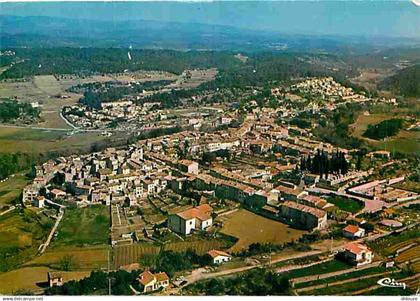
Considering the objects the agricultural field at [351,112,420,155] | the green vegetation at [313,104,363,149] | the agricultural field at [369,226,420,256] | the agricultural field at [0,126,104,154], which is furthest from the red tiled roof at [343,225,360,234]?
the agricultural field at [0,126,104,154]

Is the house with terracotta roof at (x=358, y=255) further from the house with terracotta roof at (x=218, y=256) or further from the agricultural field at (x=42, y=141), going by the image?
the agricultural field at (x=42, y=141)

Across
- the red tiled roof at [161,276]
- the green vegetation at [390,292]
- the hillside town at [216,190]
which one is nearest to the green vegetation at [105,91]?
the hillside town at [216,190]

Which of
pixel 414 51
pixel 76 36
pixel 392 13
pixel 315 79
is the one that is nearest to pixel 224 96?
pixel 315 79

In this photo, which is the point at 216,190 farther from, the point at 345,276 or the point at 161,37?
the point at 161,37

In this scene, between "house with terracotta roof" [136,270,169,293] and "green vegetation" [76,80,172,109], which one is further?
"green vegetation" [76,80,172,109]

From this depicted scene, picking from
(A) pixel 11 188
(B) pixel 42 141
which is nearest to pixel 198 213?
(A) pixel 11 188

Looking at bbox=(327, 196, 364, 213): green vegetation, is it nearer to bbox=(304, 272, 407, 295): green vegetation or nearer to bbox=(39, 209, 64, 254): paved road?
bbox=(304, 272, 407, 295): green vegetation
